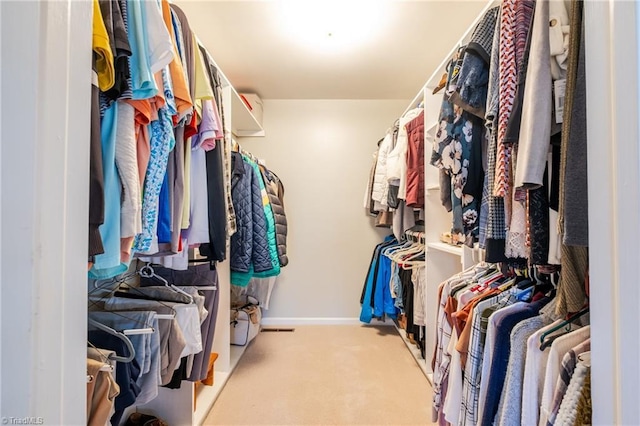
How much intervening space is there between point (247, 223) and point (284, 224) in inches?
19.0

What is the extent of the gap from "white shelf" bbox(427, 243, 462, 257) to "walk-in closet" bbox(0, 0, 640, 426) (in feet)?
0.12

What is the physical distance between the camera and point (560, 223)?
2.15ft

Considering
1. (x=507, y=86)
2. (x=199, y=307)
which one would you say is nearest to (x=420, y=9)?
(x=507, y=86)

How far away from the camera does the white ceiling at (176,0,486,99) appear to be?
5.74ft

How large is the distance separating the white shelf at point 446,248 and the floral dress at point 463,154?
0.44 m

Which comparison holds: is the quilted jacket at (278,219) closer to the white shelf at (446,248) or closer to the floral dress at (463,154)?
the white shelf at (446,248)

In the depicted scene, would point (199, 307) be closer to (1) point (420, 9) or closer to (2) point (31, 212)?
(2) point (31, 212)

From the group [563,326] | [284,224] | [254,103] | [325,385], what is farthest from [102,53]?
[254,103]

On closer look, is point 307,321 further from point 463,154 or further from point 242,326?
point 463,154

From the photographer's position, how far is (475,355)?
1.01 m

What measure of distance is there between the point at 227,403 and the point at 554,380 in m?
1.55

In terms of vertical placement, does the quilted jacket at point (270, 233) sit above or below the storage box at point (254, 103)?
below

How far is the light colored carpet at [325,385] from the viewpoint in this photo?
158 cm

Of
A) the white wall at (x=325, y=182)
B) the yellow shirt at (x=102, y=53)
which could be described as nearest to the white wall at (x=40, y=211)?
the yellow shirt at (x=102, y=53)
